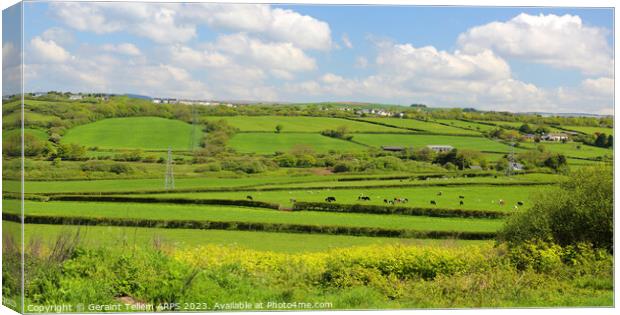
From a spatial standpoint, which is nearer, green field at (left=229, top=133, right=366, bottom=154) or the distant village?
the distant village

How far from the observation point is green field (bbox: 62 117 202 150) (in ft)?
61.2

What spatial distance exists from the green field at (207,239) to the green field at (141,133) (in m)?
1.70

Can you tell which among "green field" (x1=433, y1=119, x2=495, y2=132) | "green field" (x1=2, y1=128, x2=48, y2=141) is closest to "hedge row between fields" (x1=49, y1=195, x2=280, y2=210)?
"green field" (x1=2, y1=128, x2=48, y2=141)

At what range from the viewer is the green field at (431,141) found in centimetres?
1944

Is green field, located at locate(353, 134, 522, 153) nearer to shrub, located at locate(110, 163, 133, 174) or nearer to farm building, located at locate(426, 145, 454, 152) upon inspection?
farm building, located at locate(426, 145, 454, 152)

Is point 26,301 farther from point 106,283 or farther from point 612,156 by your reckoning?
point 612,156

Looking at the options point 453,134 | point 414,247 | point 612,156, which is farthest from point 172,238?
point 612,156

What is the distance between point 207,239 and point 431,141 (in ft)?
16.7

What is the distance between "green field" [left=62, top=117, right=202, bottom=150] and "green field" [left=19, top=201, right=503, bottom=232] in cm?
120

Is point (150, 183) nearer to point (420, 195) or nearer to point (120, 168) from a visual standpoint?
point (120, 168)

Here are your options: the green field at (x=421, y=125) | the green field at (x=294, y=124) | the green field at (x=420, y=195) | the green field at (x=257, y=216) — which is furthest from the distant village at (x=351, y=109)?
the green field at (x=257, y=216)

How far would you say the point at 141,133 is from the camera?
61.6ft

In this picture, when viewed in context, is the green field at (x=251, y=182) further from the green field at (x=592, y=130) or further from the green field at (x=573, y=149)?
the green field at (x=592, y=130)

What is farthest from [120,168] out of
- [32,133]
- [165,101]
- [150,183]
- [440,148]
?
[440,148]
